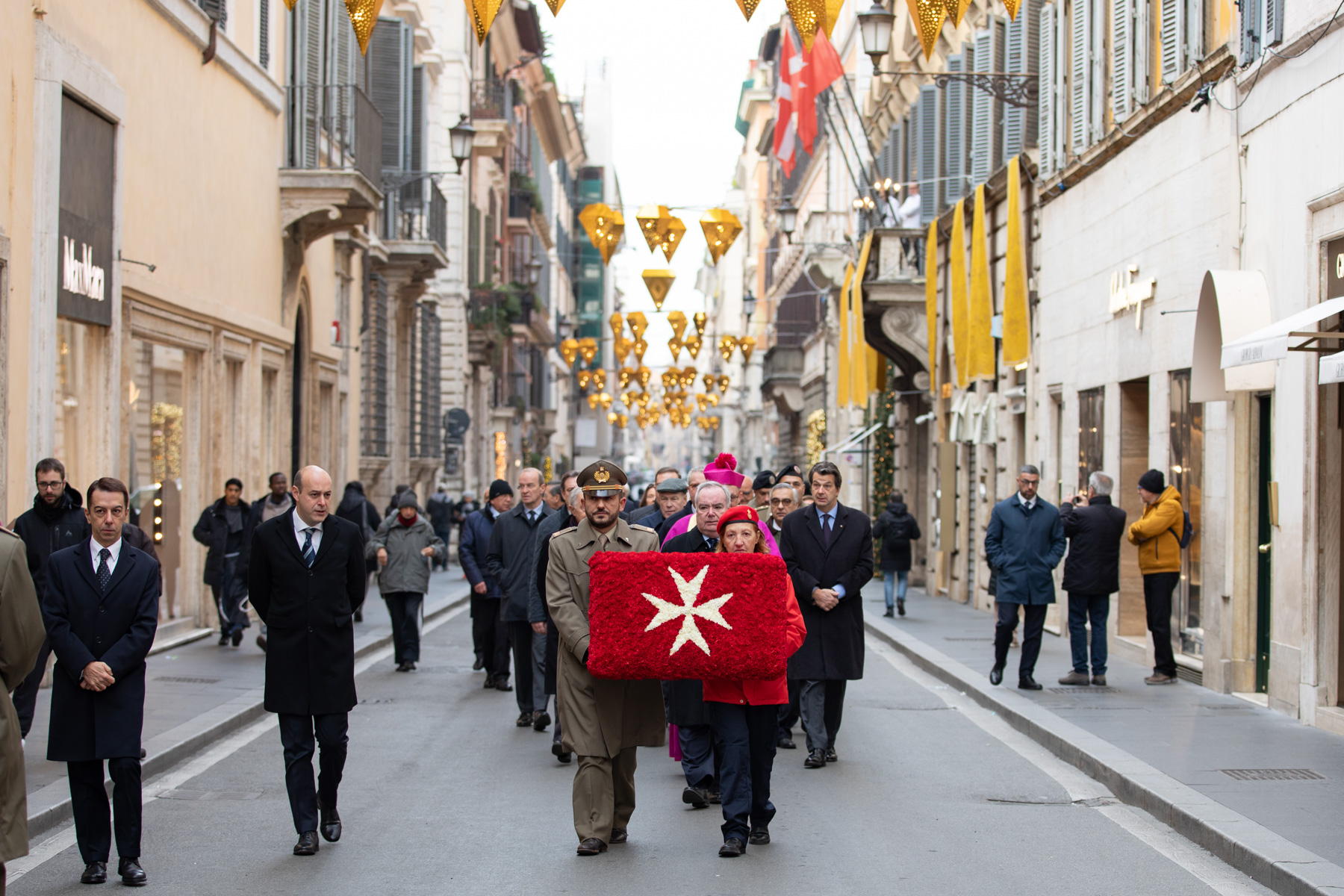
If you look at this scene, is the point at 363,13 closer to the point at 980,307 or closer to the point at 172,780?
the point at 172,780

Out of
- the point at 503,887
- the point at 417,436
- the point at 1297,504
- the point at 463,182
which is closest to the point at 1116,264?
the point at 1297,504

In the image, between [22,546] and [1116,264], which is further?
[1116,264]

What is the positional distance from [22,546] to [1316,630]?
886 centimetres

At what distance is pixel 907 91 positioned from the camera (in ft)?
101

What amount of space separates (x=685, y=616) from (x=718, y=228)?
15.3 metres

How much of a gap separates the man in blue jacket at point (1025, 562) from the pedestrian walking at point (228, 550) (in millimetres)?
7520

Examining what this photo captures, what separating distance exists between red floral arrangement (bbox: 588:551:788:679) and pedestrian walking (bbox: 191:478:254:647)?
32.6 feet

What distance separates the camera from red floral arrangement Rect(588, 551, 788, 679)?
728cm

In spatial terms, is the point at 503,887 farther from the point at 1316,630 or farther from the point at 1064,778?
the point at 1316,630

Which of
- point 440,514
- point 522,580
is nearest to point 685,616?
point 522,580

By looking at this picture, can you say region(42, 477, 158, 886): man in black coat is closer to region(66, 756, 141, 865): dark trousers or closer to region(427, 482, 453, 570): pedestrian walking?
region(66, 756, 141, 865): dark trousers

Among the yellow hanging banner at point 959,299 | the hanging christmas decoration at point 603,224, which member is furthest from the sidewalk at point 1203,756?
the hanging christmas decoration at point 603,224

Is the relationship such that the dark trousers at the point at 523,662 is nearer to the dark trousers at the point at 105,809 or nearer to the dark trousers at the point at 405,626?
the dark trousers at the point at 405,626

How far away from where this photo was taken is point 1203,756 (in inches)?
394
